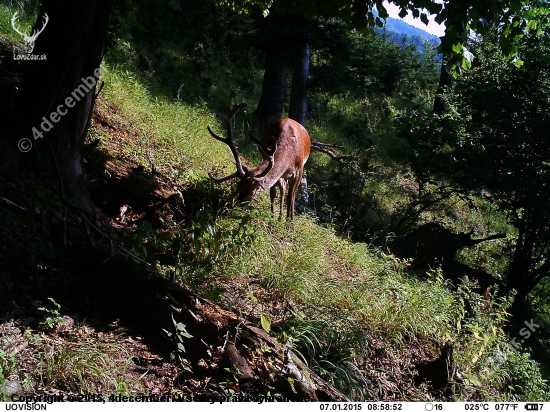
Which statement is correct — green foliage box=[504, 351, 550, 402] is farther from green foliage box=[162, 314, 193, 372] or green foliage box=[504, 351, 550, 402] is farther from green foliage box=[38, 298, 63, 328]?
green foliage box=[38, 298, 63, 328]

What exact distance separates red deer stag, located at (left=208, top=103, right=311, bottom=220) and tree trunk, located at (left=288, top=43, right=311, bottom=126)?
378 cm

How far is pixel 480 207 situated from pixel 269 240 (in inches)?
372

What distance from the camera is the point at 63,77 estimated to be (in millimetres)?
4992

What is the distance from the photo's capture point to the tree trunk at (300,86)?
1159 centimetres

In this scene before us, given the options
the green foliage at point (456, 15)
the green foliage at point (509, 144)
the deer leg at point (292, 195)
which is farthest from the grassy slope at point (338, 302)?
the green foliage at point (509, 144)

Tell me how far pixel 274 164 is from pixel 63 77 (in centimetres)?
270

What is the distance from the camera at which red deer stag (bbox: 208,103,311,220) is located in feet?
19.9

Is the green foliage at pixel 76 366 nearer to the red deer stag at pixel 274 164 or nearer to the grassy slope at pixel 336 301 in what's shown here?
the grassy slope at pixel 336 301

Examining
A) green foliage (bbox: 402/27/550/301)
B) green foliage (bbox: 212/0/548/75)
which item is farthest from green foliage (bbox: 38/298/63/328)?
green foliage (bbox: 402/27/550/301)

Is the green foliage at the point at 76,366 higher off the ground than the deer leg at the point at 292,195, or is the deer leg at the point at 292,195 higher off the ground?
the deer leg at the point at 292,195

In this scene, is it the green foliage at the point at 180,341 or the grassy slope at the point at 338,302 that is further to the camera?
the grassy slope at the point at 338,302

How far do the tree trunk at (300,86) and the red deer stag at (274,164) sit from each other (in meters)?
3.78

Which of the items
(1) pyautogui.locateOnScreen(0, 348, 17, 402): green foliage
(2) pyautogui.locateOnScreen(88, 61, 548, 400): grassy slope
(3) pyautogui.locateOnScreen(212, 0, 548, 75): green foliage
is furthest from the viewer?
(2) pyautogui.locateOnScreen(88, 61, 548, 400): grassy slope

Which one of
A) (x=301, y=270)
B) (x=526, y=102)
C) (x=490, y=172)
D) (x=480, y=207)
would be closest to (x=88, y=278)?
(x=301, y=270)
